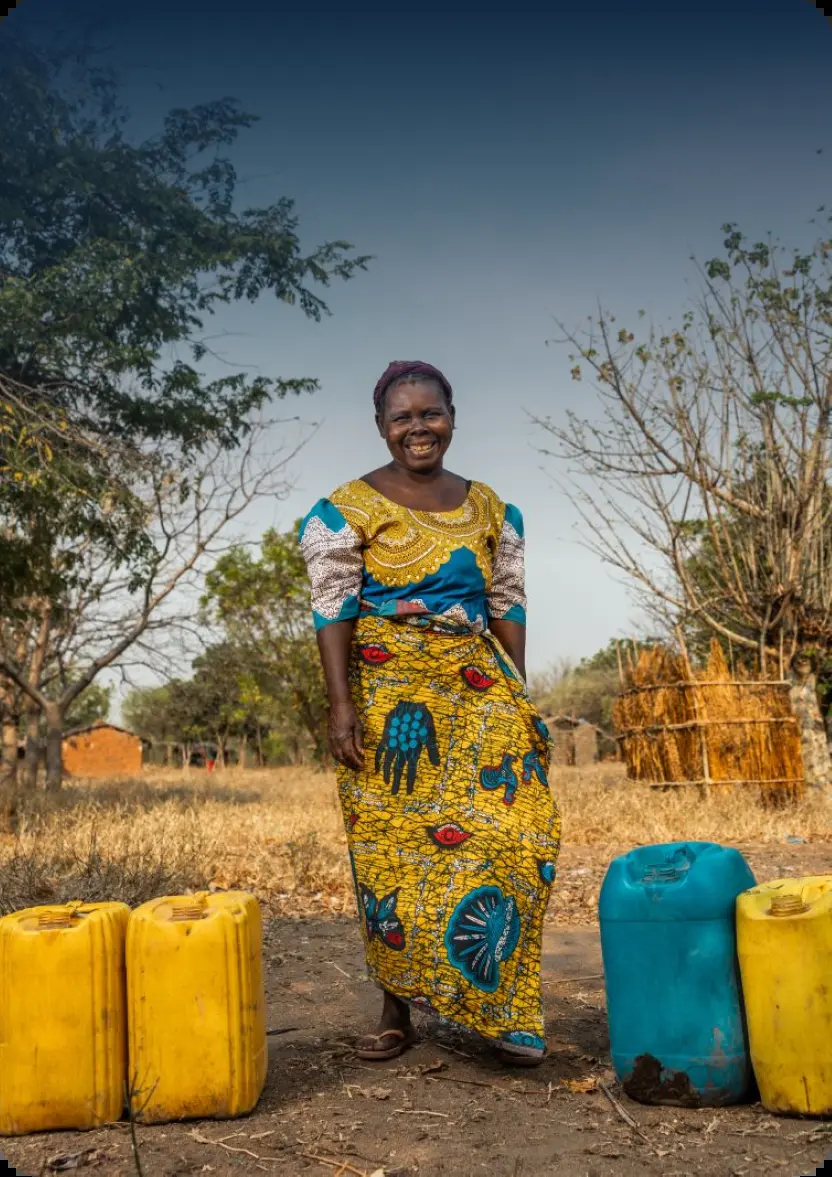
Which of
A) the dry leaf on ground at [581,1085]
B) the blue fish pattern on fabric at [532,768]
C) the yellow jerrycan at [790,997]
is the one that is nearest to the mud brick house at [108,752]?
the blue fish pattern on fabric at [532,768]

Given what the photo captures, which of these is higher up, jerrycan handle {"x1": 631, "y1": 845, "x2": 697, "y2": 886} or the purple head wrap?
the purple head wrap

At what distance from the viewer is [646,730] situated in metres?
10.9

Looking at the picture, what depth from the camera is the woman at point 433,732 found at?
274 centimetres

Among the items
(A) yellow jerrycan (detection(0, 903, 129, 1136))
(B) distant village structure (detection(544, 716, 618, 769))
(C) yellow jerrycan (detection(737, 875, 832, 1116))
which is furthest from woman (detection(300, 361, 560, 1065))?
(B) distant village structure (detection(544, 716, 618, 769))

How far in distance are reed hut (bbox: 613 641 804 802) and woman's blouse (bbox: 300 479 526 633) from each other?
7.63 meters

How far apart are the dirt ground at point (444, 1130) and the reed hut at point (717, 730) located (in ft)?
23.7

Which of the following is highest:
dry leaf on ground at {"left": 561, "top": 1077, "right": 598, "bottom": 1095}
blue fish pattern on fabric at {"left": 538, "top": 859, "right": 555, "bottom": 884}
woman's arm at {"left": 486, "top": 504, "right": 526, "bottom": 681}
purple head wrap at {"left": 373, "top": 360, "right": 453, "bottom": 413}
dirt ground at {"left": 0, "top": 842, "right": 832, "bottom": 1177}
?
purple head wrap at {"left": 373, "top": 360, "right": 453, "bottom": 413}

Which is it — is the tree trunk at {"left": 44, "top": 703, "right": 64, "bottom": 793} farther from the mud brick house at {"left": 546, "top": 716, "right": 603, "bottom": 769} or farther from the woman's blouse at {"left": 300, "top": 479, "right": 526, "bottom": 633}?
the mud brick house at {"left": 546, "top": 716, "right": 603, "bottom": 769}

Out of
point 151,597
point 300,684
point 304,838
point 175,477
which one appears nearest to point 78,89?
point 175,477

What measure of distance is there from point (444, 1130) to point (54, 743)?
39.8ft

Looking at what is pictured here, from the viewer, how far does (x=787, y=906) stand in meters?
2.34

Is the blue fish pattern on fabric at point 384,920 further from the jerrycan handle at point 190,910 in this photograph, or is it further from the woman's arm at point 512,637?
the woman's arm at point 512,637

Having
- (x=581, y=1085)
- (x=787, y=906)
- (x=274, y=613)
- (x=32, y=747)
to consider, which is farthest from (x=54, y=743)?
(x=787, y=906)

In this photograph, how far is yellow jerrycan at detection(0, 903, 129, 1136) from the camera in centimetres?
232
